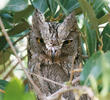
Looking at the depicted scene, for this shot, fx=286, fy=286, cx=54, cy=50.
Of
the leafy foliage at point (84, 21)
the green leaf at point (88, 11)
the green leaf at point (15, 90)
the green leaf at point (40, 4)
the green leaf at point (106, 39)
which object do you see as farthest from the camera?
the green leaf at point (40, 4)

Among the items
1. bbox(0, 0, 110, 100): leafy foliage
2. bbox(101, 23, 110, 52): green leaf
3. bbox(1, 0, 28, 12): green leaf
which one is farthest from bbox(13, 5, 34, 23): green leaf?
bbox(101, 23, 110, 52): green leaf

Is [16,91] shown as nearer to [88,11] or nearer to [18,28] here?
[88,11]

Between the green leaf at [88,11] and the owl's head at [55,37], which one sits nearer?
the green leaf at [88,11]

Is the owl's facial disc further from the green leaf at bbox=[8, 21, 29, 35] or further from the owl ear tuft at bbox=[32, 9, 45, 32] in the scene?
the green leaf at bbox=[8, 21, 29, 35]

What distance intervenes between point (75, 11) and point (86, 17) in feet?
1.47

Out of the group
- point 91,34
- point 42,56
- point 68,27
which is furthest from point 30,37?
point 91,34

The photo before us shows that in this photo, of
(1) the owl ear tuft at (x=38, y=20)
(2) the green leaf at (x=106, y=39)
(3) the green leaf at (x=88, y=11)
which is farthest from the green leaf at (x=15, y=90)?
(1) the owl ear tuft at (x=38, y=20)

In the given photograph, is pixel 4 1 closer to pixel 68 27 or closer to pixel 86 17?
pixel 86 17

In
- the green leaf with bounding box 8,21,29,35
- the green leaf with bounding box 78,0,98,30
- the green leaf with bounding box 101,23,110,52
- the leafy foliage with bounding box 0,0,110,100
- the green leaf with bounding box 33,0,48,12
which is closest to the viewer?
the leafy foliage with bounding box 0,0,110,100

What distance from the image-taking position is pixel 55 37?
1996mm

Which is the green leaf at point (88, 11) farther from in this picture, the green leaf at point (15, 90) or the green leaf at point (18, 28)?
the green leaf at point (15, 90)

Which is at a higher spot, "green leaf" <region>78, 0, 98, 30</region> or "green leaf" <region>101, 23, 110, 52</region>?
"green leaf" <region>78, 0, 98, 30</region>

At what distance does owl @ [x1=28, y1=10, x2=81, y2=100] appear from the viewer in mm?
2020

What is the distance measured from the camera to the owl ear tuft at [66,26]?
6.65ft
